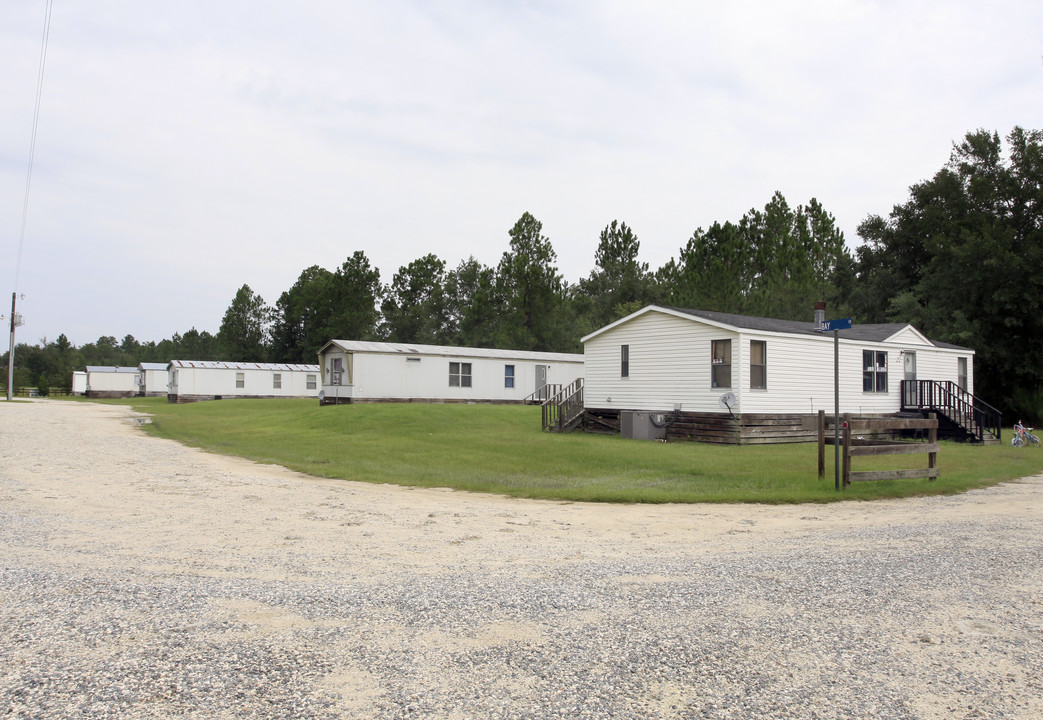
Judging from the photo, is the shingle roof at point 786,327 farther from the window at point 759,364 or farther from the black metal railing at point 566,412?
the black metal railing at point 566,412

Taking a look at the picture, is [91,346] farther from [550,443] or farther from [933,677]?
[933,677]

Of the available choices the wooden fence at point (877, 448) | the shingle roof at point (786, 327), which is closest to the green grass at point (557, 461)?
the wooden fence at point (877, 448)

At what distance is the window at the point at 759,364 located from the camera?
813 inches

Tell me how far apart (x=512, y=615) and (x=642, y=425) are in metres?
17.6

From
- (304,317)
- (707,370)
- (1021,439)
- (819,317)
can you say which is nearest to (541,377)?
(707,370)

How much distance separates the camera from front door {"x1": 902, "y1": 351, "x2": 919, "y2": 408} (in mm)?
24547

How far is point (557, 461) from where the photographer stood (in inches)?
627

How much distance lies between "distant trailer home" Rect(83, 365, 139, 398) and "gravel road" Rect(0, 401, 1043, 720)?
2493 inches

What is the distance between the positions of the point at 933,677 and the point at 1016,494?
31.2 feet

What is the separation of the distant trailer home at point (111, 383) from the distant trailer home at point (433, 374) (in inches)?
1466

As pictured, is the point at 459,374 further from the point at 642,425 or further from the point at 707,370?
the point at 707,370

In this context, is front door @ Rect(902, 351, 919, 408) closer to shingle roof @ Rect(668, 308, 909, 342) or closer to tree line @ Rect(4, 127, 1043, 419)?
shingle roof @ Rect(668, 308, 909, 342)

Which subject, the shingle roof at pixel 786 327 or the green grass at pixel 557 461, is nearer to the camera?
the green grass at pixel 557 461

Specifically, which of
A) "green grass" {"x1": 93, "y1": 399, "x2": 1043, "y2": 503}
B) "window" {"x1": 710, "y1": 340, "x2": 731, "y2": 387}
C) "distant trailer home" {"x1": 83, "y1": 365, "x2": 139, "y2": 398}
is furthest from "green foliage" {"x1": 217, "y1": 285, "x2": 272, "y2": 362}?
"window" {"x1": 710, "y1": 340, "x2": 731, "y2": 387}
